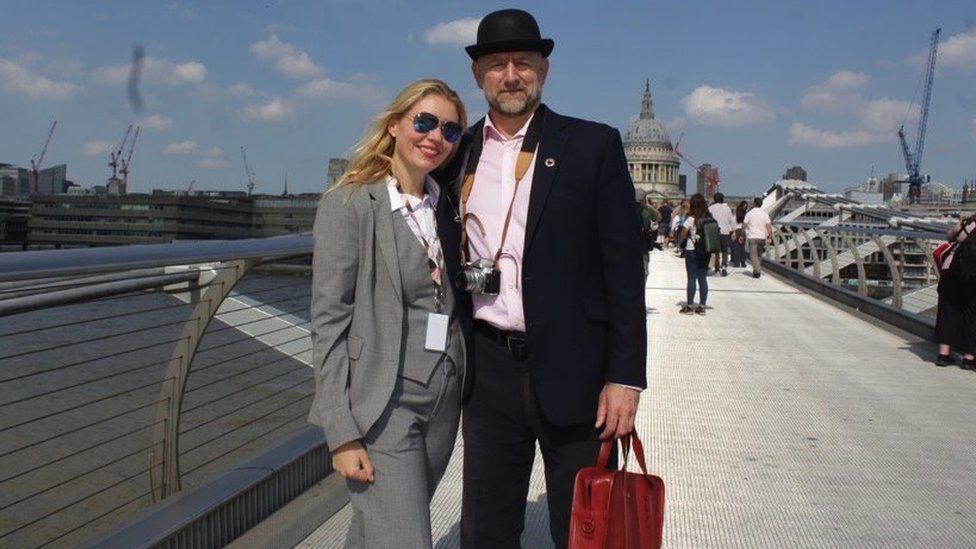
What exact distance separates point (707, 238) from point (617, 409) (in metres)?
8.96

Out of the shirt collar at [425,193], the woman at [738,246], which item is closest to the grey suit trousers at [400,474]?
the shirt collar at [425,193]

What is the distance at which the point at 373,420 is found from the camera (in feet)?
7.08

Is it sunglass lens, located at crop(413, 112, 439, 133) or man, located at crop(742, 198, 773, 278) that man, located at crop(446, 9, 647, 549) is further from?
man, located at crop(742, 198, 773, 278)

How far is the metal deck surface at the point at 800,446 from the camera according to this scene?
3729mm

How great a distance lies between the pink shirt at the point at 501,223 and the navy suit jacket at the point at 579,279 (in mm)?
52

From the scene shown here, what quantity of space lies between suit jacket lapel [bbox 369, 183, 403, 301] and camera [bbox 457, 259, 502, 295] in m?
0.17

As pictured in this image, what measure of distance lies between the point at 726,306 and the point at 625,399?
32.4 ft

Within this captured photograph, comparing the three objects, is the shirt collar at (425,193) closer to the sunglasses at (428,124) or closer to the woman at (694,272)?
the sunglasses at (428,124)

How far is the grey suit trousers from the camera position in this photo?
86.0 inches

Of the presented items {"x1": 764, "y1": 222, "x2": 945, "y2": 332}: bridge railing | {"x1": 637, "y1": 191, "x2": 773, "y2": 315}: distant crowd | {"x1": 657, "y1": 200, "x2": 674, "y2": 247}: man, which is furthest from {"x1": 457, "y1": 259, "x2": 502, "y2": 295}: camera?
{"x1": 657, "y1": 200, "x2": 674, "y2": 247}: man

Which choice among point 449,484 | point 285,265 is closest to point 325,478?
point 449,484

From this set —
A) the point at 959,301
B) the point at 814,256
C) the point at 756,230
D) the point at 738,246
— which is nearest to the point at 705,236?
the point at 959,301

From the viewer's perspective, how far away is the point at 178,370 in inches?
135

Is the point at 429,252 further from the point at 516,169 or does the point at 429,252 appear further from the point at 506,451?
the point at 506,451
